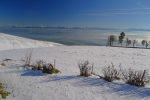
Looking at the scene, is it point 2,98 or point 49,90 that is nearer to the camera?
point 2,98

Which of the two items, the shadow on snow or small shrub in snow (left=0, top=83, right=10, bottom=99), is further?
the shadow on snow

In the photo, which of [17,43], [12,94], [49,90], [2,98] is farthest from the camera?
[17,43]

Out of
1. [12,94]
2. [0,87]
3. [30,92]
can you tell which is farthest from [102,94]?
[0,87]

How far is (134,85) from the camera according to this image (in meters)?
8.94

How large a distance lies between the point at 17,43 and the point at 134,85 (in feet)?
121

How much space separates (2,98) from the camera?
720cm

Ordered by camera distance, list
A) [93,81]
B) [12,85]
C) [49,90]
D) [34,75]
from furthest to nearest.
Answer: [34,75] → [93,81] → [12,85] → [49,90]

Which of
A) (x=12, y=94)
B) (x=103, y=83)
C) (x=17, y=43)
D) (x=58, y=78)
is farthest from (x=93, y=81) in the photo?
(x=17, y=43)

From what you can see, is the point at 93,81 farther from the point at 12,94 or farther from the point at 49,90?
the point at 12,94

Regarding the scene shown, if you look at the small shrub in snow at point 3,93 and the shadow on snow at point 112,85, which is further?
the shadow on snow at point 112,85

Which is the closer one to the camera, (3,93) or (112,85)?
(3,93)

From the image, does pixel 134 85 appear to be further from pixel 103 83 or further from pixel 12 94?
pixel 12 94

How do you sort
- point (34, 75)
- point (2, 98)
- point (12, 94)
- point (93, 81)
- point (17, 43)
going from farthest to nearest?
1. point (17, 43)
2. point (34, 75)
3. point (93, 81)
4. point (12, 94)
5. point (2, 98)

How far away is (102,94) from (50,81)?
2.58 meters
